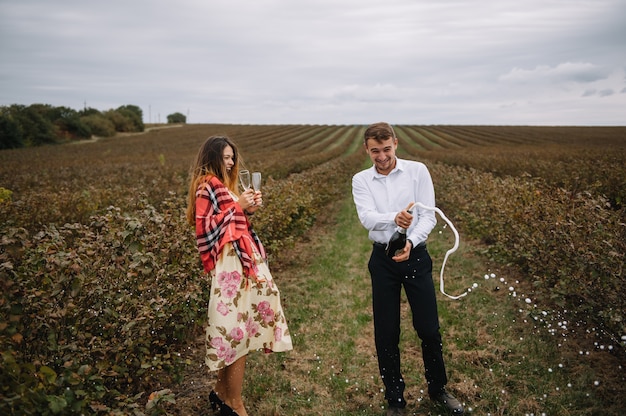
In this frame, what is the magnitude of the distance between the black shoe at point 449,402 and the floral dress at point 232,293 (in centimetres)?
152

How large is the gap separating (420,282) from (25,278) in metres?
2.66

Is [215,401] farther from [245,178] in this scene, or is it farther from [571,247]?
[571,247]

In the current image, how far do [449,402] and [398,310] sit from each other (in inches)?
34.8

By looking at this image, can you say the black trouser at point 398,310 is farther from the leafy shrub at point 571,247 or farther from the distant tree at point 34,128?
the distant tree at point 34,128

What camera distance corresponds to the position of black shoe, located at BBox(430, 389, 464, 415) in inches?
126

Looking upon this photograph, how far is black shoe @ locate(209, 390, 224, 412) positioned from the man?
1.33 m

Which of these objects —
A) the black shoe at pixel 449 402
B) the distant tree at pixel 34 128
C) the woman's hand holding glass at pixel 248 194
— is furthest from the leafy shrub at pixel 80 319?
the distant tree at pixel 34 128

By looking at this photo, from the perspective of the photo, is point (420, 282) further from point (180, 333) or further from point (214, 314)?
point (180, 333)

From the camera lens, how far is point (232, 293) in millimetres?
2893

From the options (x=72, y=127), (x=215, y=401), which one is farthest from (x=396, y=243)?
(x=72, y=127)

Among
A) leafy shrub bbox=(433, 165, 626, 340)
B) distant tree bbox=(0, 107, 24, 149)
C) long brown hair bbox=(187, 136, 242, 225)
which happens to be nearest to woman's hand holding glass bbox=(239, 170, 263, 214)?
long brown hair bbox=(187, 136, 242, 225)

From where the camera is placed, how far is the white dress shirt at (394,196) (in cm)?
297

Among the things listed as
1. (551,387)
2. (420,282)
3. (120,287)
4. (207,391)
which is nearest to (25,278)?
(120,287)

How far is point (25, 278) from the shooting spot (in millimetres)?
2652
